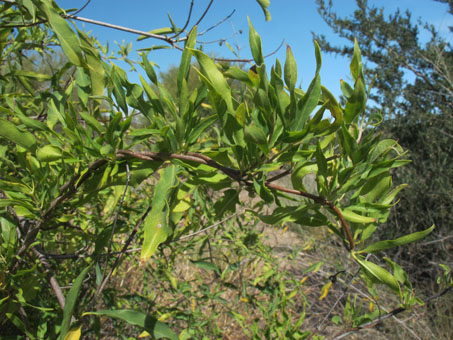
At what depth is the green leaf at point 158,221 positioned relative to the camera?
355mm

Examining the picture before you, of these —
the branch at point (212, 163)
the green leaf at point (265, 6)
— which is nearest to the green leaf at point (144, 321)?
the branch at point (212, 163)

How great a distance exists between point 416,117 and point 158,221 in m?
3.68

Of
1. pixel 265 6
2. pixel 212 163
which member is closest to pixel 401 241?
pixel 212 163

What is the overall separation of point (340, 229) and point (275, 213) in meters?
0.17

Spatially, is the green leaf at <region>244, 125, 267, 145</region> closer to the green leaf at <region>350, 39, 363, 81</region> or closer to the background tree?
the green leaf at <region>350, 39, 363, 81</region>

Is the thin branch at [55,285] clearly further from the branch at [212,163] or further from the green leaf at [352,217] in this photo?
the green leaf at [352,217]

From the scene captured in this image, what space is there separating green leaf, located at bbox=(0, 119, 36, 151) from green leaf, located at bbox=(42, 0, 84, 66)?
113mm

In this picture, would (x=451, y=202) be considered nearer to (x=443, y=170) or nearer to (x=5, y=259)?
(x=443, y=170)

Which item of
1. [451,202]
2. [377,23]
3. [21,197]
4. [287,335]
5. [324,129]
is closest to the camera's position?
[324,129]

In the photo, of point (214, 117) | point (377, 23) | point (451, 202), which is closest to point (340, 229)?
point (214, 117)

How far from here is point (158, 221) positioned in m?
0.37

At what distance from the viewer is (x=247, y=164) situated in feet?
1.37

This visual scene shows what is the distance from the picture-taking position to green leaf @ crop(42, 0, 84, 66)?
402 millimetres

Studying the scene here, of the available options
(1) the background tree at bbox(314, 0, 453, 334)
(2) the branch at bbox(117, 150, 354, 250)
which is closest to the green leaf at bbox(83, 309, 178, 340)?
(2) the branch at bbox(117, 150, 354, 250)
